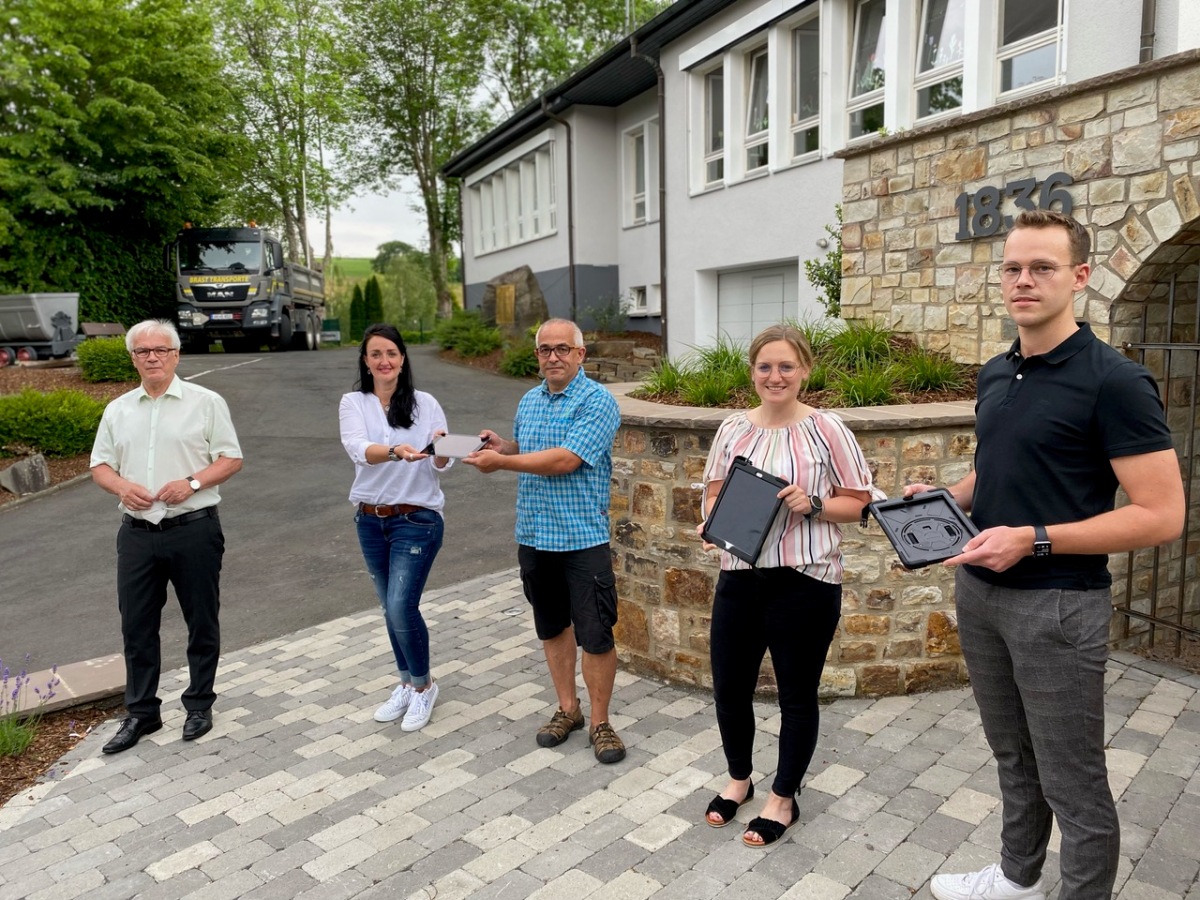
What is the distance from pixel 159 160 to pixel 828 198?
1836 cm

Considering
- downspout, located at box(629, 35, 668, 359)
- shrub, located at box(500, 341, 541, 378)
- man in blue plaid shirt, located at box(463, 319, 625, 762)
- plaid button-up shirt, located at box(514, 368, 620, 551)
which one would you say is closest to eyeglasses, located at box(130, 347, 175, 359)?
man in blue plaid shirt, located at box(463, 319, 625, 762)

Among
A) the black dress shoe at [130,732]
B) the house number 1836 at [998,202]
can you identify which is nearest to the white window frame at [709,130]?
the house number 1836 at [998,202]

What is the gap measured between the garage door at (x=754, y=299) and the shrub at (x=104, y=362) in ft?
33.6

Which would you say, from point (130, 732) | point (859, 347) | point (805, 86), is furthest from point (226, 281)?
point (130, 732)

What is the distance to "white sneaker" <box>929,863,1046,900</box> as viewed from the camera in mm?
2748

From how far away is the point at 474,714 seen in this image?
15.0 feet

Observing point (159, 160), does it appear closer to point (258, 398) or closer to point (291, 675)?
point (258, 398)

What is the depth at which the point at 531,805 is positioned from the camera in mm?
3598

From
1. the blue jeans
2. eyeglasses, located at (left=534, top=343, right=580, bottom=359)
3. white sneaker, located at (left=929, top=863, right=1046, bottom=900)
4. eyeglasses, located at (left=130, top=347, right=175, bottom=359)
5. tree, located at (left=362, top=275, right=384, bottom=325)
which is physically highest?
tree, located at (left=362, top=275, right=384, bottom=325)

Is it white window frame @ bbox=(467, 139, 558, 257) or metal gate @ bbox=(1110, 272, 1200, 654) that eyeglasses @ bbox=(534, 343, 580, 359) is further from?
white window frame @ bbox=(467, 139, 558, 257)

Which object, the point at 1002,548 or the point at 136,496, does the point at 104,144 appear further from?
the point at 1002,548

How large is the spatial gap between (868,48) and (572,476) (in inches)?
390

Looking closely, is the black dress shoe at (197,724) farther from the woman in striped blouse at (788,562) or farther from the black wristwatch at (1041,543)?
the black wristwatch at (1041,543)

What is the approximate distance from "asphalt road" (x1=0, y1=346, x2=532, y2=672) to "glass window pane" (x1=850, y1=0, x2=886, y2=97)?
258 inches
